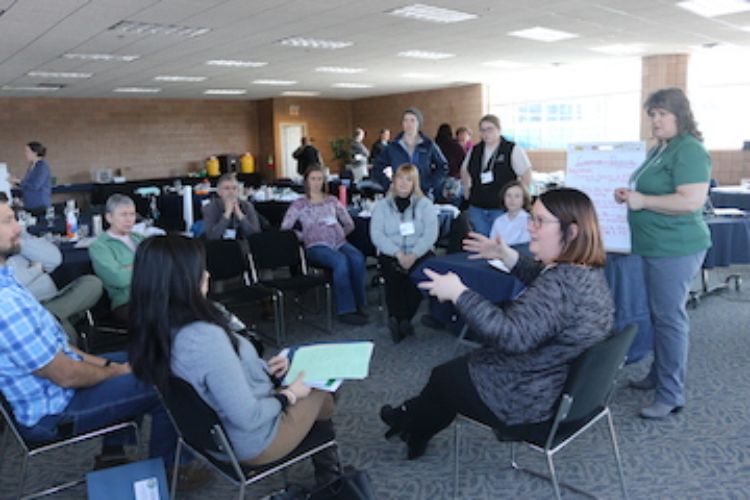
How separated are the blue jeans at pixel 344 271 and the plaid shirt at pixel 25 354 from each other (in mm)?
2634

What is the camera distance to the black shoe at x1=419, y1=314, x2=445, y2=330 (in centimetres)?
434

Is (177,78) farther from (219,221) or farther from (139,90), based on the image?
(219,221)

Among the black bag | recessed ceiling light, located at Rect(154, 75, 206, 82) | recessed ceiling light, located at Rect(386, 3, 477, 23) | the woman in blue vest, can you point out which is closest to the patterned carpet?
the black bag

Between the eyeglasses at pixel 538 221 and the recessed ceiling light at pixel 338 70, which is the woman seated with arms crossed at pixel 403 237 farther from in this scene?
the recessed ceiling light at pixel 338 70

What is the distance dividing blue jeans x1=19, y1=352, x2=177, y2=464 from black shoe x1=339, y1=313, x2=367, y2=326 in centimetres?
240

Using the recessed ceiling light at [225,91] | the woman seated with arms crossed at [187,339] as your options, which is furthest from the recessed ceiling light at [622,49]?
Result: the woman seated with arms crossed at [187,339]

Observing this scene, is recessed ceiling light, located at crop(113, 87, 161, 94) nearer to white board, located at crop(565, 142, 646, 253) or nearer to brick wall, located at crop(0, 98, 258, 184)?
brick wall, located at crop(0, 98, 258, 184)

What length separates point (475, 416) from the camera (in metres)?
2.03

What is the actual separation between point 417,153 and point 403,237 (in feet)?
4.34

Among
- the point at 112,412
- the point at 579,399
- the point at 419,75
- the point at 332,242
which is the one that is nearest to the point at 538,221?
the point at 579,399

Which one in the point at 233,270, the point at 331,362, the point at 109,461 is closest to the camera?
the point at 331,362

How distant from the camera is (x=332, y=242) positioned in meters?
4.82

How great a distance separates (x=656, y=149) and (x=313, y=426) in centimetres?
Result: 205

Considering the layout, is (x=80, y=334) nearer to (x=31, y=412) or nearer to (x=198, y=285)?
(x=31, y=412)
